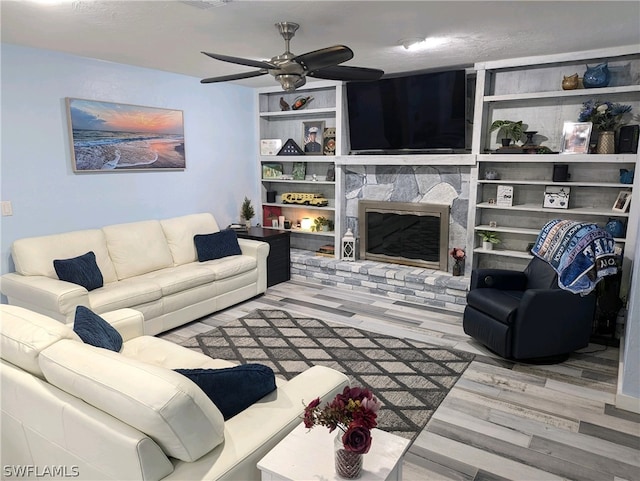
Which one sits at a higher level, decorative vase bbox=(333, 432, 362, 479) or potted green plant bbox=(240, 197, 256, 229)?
potted green plant bbox=(240, 197, 256, 229)

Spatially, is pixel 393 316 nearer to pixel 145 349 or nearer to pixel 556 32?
pixel 145 349

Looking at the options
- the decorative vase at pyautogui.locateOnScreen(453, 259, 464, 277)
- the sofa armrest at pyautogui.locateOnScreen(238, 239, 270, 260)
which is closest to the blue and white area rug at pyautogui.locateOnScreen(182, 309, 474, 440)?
the sofa armrest at pyautogui.locateOnScreen(238, 239, 270, 260)

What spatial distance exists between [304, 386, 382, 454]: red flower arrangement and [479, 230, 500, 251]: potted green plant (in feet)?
11.6

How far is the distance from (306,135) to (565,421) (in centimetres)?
443

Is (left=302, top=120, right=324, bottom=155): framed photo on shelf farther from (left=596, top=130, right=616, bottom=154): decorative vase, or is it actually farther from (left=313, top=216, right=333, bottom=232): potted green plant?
(left=596, top=130, right=616, bottom=154): decorative vase

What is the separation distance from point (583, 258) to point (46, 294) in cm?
413

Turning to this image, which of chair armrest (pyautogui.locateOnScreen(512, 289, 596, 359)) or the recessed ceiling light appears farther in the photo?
the recessed ceiling light

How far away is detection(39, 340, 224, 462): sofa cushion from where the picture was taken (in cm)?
136

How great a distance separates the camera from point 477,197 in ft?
15.0

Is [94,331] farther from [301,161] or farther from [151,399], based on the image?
[301,161]

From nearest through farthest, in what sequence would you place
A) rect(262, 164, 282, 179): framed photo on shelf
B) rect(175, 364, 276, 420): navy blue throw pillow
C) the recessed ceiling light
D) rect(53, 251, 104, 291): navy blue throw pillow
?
1. rect(175, 364, 276, 420): navy blue throw pillow
2. the recessed ceiling light
3. rect(53, 251, 104, 291): navy blue throw pillow
4. rect(262, 164, 282, 179): framed photo on shelf

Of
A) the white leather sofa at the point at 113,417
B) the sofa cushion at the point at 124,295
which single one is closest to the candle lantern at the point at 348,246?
the sofa cushion at the point at 124,295

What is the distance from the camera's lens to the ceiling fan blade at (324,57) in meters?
2.27

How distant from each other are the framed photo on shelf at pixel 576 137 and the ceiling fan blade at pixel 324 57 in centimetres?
271
